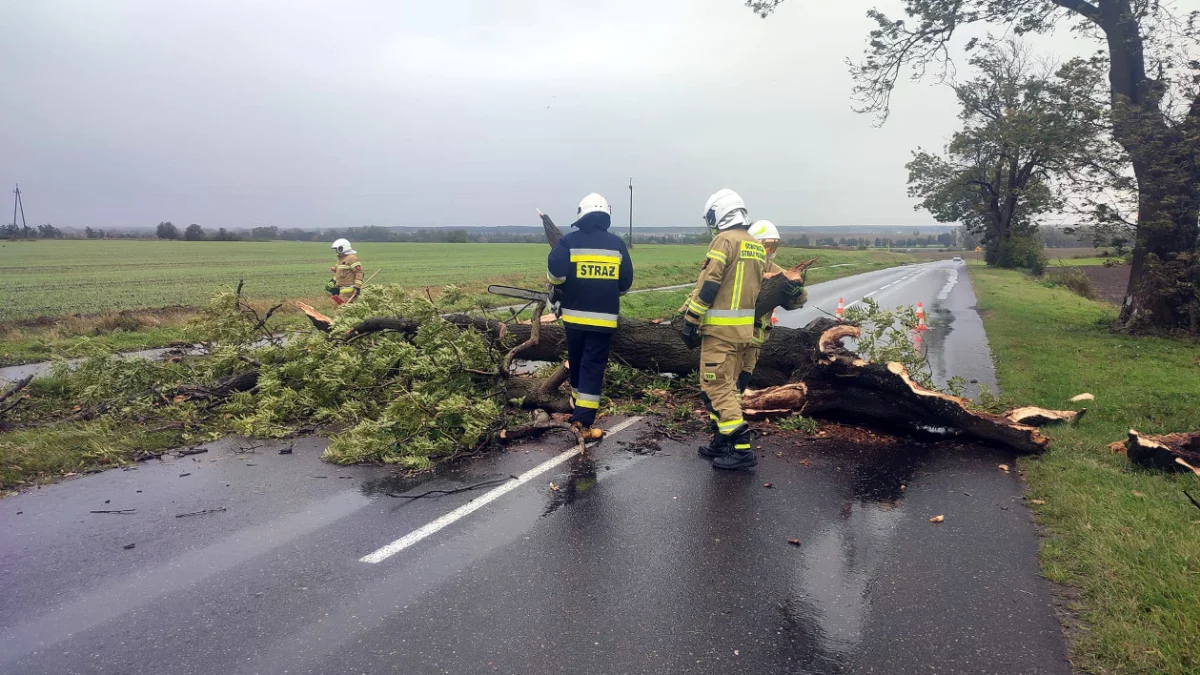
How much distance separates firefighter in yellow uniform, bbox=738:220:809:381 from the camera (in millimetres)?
6098

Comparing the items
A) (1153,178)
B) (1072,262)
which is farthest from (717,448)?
(1072,262)

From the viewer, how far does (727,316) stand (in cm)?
539

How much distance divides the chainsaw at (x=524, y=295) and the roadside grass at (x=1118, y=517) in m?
3.93

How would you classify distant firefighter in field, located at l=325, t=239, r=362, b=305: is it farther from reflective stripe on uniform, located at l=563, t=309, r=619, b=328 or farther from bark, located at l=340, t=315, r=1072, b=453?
reflective stripe on uniform, located at l=563, t=309, r=619, b=328

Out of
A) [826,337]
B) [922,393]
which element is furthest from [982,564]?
[826,337]

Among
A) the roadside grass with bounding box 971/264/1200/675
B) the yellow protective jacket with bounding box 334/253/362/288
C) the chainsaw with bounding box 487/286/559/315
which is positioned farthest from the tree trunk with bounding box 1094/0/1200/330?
the yellow protective jacket with bounding box 334/253/362/288

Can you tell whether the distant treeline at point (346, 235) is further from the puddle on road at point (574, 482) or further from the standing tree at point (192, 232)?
the puddle on road at point (574, 482)

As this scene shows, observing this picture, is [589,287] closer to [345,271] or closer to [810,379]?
[810,379]

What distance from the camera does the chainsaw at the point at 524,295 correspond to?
6147mm

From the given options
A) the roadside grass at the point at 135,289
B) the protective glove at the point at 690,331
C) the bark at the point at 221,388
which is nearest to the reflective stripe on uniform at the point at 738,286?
the protective glove at the point at 690,331

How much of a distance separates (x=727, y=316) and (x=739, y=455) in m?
1.09

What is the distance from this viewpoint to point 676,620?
3129 millimetres

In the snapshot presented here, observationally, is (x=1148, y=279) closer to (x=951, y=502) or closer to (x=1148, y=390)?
(x=1148, y=390)

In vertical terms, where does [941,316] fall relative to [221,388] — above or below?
below
